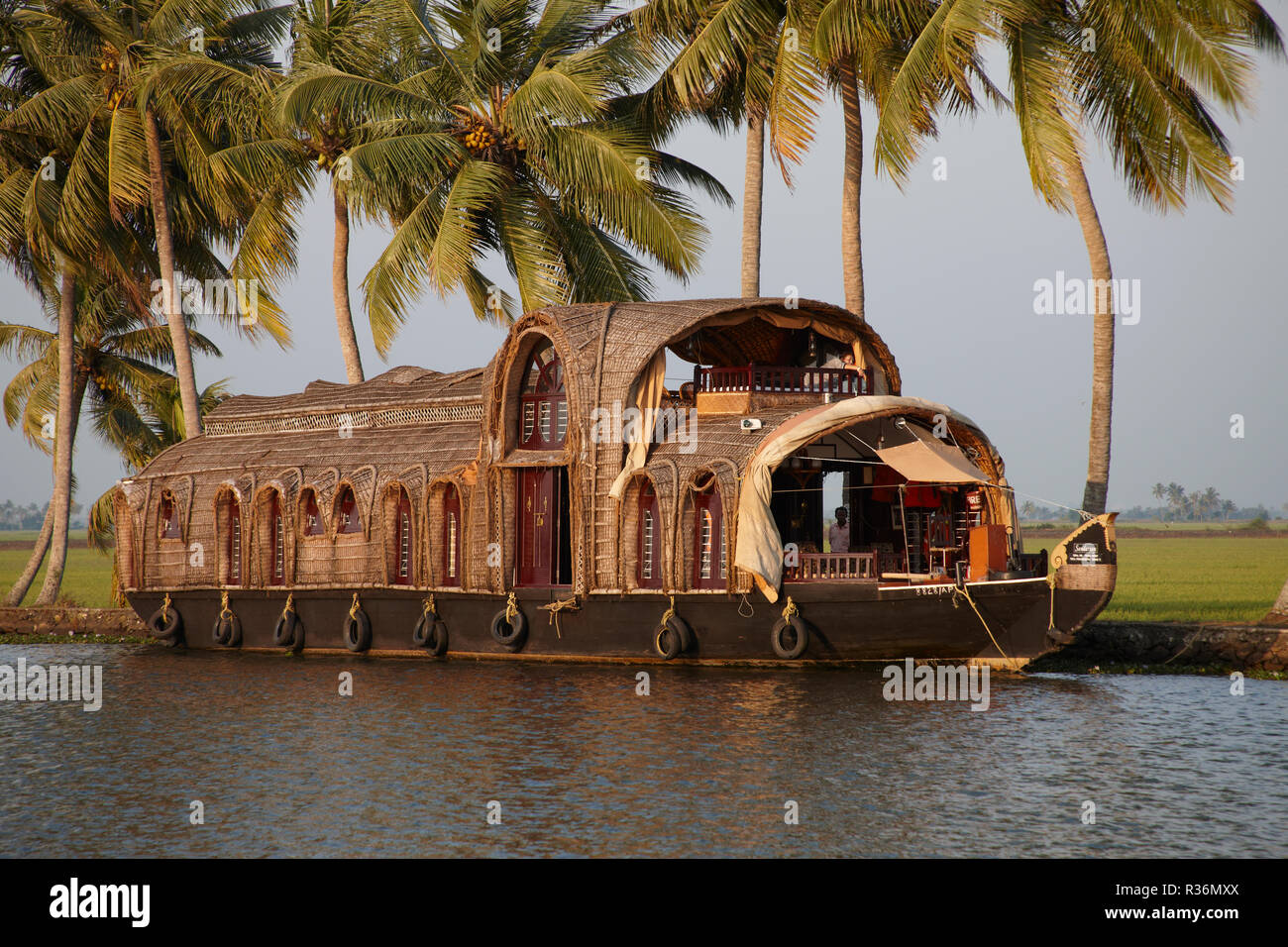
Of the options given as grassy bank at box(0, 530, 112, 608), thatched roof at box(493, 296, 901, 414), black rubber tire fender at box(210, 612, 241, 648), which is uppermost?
thatched roof at box(493, 296, 901, 414)

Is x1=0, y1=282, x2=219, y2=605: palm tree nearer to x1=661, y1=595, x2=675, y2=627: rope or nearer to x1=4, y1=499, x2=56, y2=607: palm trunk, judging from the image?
x1=4, y1=499, x2=56, y2=607: palm trunk

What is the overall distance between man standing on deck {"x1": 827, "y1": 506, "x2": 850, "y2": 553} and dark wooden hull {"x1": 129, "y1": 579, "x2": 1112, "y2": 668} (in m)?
2.90

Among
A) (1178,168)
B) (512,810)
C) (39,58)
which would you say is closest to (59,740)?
(512,810)

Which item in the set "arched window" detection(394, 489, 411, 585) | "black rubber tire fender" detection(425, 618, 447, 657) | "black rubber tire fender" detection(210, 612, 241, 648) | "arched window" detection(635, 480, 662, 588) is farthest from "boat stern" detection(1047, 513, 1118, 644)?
"black rubber tire fender" detection(210, 612, 241, 648)

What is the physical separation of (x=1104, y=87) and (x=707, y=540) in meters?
7.63

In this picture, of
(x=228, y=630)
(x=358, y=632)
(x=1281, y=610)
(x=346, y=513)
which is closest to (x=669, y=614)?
(x=358, y=632)

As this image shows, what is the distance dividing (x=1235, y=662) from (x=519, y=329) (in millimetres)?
9524

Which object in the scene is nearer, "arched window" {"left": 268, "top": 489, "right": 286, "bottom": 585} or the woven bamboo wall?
the woven bamboo wall

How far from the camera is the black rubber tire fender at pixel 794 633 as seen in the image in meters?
15.5

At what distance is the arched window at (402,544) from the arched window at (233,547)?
126 inches

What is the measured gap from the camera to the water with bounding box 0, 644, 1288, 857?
945 centimetres

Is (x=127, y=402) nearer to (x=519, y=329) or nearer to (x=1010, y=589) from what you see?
(x=519, y=329)

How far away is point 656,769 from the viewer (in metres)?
11.3

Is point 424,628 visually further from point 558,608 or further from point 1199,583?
point 1199,583
